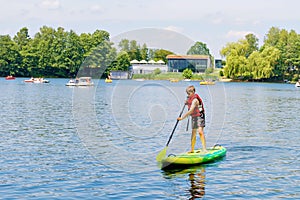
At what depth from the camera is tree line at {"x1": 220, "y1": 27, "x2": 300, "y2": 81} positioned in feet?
399

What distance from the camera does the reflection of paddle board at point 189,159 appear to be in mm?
17375

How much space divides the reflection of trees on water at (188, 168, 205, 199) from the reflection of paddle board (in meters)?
0.61

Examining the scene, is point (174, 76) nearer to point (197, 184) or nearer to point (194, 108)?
point (194, 108)

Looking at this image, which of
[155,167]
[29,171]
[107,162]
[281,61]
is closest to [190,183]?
[155,167]

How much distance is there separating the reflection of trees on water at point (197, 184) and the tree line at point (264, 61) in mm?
105886

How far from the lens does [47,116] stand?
116 ft

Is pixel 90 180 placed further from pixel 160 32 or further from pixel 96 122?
pixel 96 122

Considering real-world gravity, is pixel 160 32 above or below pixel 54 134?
above

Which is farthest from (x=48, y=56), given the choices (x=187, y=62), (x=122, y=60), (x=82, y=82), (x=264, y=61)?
(x=122, y=60)

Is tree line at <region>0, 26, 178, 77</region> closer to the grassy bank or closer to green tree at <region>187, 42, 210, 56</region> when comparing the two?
the grassy bank

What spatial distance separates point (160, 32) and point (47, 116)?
17.2 meters

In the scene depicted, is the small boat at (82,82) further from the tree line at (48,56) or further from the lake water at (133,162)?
the lake water at (133,162)

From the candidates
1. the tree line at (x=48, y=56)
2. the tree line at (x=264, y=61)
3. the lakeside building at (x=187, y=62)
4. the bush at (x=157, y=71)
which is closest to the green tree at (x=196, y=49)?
the lakeside building at (x=187, y=62)

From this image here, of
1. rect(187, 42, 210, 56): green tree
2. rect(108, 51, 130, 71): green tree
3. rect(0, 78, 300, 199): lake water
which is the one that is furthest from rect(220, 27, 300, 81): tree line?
rect(0, 78, 300, 199): lake water
